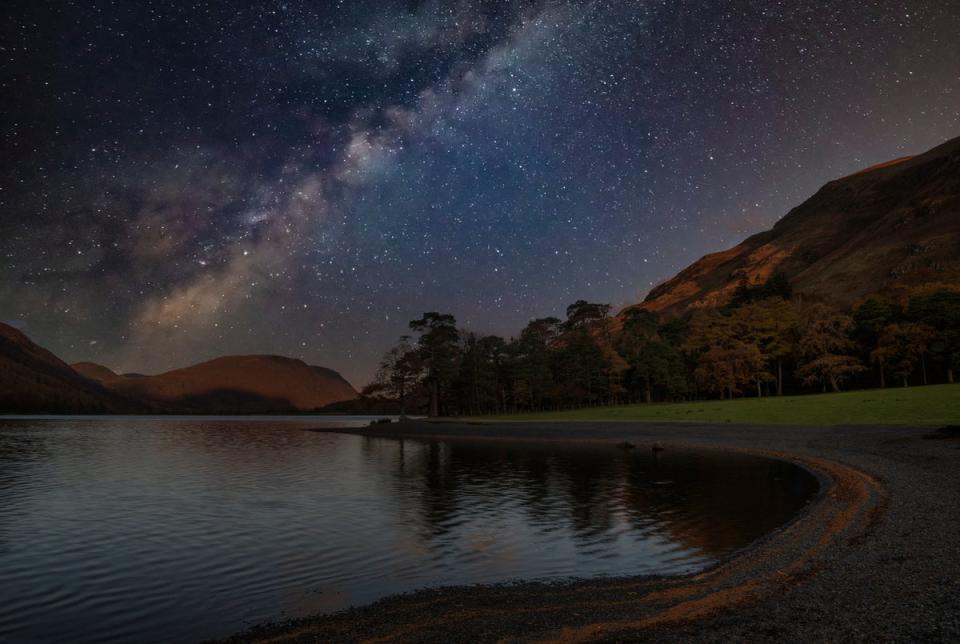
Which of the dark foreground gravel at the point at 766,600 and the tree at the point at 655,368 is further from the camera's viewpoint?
the tree at the point at 655,368

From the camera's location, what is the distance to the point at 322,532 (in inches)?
901

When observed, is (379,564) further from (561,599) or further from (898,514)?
(898,514)

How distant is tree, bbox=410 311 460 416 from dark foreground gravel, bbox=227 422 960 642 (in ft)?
360

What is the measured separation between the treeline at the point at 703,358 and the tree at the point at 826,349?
198 millimetres

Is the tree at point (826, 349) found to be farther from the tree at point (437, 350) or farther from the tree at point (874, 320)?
the tree at point (437, 350)

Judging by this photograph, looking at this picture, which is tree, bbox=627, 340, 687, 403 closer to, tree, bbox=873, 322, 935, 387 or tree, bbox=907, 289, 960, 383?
tree, bbox=873, 322, 935, 387

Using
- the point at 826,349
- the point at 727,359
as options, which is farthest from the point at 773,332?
the point at 727,359

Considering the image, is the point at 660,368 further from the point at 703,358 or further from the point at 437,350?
the point at 437,350

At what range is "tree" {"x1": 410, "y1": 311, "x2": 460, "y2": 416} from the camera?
129 m

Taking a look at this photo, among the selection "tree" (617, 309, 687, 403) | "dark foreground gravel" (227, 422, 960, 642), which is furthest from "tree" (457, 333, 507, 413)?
"dark foreground gravel" (227, 422, 960, 642)

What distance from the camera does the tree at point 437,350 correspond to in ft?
423

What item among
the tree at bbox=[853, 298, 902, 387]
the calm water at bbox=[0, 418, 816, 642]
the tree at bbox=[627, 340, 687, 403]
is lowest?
the calm water at bbox=[0, 418, 816, 642]

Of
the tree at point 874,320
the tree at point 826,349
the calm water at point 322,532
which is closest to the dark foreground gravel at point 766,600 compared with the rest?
the calm water at point 322,532

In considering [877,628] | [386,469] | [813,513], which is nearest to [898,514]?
[813,513]
